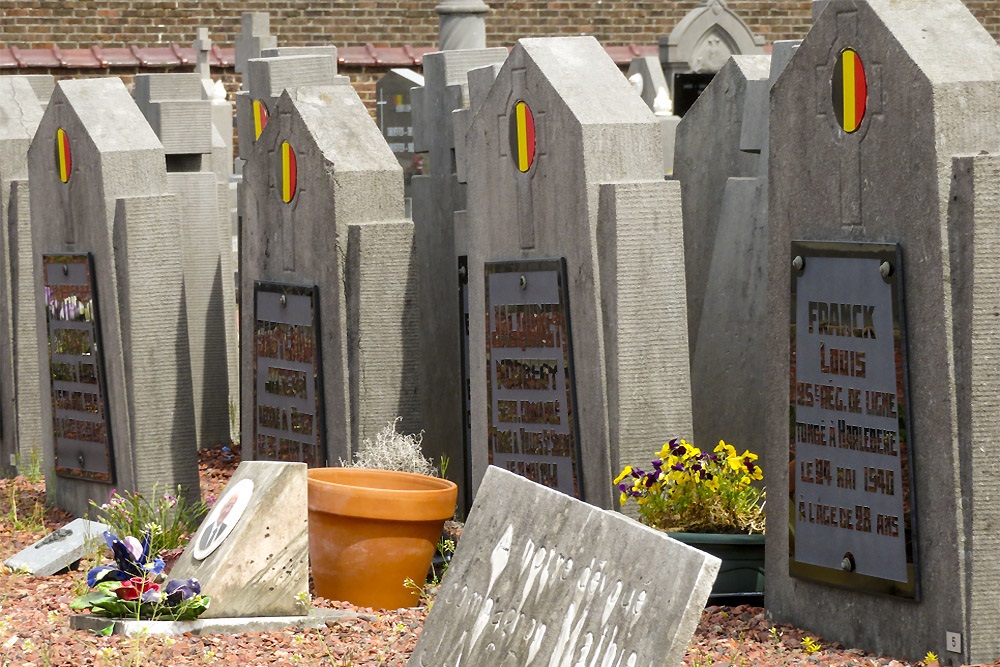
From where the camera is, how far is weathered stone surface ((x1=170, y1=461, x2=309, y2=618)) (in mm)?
5266

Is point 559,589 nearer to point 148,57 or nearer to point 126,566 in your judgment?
point 126,566

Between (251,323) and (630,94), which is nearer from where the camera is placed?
(630,94)

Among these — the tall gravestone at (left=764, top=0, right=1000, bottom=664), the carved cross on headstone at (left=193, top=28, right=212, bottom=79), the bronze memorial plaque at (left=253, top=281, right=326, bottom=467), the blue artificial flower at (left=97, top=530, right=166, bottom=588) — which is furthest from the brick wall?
the tall gravestone at (left=764, top=0, right=1000, bottom=664)

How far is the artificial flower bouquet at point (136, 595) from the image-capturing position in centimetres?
514

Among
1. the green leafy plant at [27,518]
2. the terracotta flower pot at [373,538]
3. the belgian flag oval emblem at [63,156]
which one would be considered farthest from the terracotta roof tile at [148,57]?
the terracotta flower pot at [373,538]

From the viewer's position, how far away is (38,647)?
4.97 m

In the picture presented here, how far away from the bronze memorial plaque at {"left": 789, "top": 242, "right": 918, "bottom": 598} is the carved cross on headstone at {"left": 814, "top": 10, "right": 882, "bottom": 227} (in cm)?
13

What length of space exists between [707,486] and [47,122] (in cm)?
403

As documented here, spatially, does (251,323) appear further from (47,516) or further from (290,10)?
(290,10)

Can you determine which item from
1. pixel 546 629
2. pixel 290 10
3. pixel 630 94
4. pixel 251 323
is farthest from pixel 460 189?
pixel 290 10

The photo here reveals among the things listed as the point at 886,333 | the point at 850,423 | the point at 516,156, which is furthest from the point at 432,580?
the point at 886,333

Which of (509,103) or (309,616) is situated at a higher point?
(509,103)

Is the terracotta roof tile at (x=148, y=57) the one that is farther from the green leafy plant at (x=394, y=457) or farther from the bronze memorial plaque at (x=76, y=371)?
the green leafy plant at (x=394, y=457)

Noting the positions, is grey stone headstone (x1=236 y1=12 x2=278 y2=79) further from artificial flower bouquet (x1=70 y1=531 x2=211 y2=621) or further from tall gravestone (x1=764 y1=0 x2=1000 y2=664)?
tall gravestone (x1=764 y1=0 x2=1000 y2=664)
